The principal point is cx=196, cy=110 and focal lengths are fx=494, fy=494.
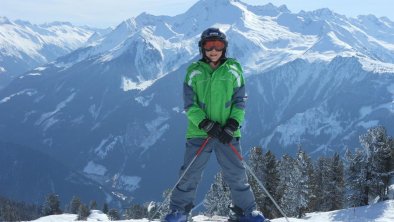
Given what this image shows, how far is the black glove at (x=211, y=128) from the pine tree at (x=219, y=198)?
142ft

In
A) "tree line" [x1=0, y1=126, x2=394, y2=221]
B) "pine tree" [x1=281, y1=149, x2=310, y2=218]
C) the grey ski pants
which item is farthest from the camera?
"pine tree" [x1=281, y1=149, x2=310, y2=218]

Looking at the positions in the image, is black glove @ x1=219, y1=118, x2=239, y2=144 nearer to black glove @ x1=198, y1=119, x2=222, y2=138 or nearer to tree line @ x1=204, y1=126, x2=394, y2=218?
black glove @ x1=198, y1=119, x2=222, y2=138

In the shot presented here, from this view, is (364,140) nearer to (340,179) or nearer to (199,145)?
(340,179)

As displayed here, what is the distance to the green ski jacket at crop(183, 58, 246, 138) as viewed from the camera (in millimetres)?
11933

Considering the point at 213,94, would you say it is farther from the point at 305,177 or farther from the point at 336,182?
the point at 336,182

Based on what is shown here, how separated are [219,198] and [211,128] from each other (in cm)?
4978

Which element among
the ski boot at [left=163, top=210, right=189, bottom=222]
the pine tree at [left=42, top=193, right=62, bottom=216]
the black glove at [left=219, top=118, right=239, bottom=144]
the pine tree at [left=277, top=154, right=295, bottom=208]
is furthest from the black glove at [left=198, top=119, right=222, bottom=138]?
the pine tree at [left=42, top=193, right=62, bottom=216]

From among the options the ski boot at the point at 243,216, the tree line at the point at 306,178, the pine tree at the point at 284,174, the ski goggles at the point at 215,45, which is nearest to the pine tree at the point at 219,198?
the tree line at the point at 306,178

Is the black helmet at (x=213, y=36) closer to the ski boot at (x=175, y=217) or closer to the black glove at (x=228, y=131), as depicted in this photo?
the black glove at (x=228, y=131)

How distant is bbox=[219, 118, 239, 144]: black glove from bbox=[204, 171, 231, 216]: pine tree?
4309 cm

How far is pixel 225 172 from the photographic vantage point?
1210 centimetres

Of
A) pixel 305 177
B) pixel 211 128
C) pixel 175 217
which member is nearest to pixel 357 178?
pixel 305 177

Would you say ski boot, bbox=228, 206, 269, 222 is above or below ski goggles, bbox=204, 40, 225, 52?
below

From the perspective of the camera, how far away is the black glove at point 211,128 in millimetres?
11484
